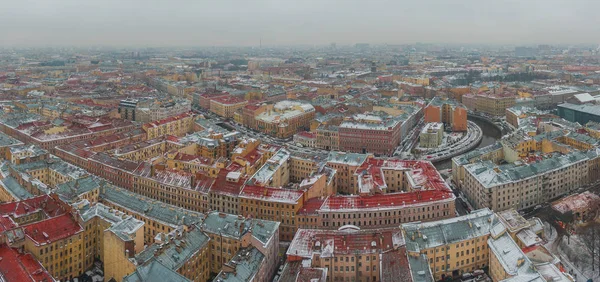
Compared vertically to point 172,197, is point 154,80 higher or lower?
higher

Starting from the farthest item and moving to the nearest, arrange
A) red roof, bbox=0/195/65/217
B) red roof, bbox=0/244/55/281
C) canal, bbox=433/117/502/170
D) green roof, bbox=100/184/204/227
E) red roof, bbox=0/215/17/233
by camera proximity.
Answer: canal, bbox=433/117/502/170, red roof, bbox=0/195/65/217, green roof, bbox=100/184/204/227, red roof, bbox=0/215/17/233, red roof, bbox=0/244/55/281

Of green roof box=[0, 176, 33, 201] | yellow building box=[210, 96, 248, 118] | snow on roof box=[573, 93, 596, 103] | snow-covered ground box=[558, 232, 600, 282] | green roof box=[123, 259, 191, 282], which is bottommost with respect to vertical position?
snow-covered ground box=[558, 232, 600, 282]

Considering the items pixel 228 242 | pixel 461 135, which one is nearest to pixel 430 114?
pixel 461 135

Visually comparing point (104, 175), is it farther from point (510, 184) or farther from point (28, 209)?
point (510, 184)

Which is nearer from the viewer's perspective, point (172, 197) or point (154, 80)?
point (172, 197)

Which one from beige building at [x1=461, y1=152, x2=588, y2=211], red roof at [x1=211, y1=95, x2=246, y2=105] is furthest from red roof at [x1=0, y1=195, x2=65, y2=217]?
red roof at [x1=211, y1=95, x2=246, y2=105]

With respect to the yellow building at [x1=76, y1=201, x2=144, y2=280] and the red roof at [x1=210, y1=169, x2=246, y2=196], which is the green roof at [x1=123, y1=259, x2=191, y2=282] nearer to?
the yellow building at [x1=76, y1=201, x2=144, y2=280]
